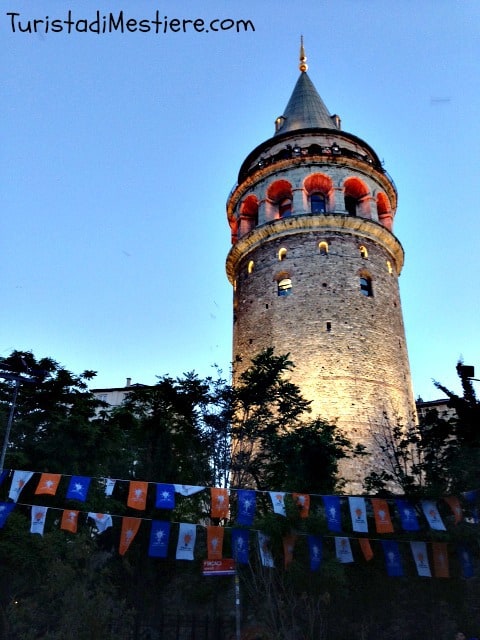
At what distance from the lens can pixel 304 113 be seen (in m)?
30.8

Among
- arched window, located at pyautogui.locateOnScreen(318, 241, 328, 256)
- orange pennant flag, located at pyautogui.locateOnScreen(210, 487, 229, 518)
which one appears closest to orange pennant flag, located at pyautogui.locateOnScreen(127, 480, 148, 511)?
orange pennant flag, located at pyautogui.locateOnScreen(210, 487, 229, 518)

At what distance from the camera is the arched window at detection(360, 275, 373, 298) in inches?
973

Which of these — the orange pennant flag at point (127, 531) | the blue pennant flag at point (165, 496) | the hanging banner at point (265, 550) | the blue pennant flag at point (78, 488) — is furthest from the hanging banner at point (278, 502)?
the blue pennant flag at point (78, 488)

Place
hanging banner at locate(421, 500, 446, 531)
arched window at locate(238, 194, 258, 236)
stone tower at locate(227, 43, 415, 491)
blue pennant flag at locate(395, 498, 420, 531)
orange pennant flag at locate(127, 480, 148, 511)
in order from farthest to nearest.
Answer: arched window at locate(238, 194, 258, 236) < stone tower at locate(227, 43, 415, 491) < blue pennant flag at locate(395, 498, 420, 531) < hanging banner at locate(421, 500, 446, 531) < orange pennant flag at locate(127, 480, 148, 511)

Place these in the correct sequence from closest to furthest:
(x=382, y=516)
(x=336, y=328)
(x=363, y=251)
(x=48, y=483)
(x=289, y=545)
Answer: (x=48, y=483), (x=289, y=545), (x=382, y=516), (x=336, y=328), (x=363, y=251)

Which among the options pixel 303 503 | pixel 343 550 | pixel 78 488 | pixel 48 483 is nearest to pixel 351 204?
pixel 303 503

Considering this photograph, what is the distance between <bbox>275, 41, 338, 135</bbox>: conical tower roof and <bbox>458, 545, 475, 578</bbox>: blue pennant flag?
71.4 ft

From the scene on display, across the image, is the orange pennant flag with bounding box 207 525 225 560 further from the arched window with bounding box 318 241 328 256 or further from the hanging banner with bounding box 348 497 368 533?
the arched window with bounding box 318 241 328 256

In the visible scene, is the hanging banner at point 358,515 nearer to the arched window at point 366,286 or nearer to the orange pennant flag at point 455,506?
the orange pennant flag at point 455,506

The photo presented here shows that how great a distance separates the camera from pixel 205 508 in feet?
53.3

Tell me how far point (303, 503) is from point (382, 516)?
2.09 metres

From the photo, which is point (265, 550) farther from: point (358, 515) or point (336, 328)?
point (336, 328)

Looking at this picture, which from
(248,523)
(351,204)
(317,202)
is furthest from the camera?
(351,204)

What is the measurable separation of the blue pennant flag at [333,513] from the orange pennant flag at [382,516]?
1025mm
